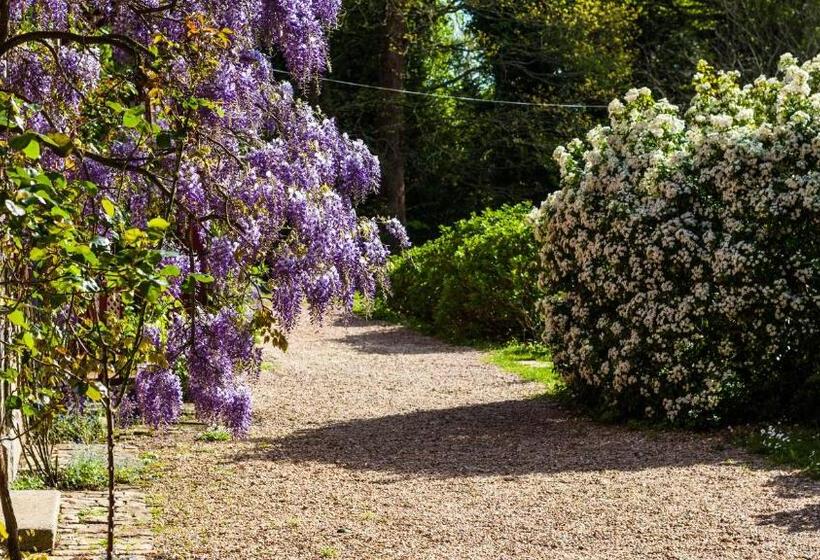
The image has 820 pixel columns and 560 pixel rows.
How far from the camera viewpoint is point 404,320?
1781 cm

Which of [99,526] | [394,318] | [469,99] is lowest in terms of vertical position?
[99,526]

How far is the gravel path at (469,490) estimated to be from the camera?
5.26 metres

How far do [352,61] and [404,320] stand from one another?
7997 mm

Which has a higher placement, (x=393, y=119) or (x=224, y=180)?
(x=393, y=119)

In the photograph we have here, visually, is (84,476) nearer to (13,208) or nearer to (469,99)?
(13,208)

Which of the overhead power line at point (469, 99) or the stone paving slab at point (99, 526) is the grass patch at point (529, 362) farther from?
the overhead power line at point (469, 99)

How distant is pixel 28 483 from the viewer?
20.9ft

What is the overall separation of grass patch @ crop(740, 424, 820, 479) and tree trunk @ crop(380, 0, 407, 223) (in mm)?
15646

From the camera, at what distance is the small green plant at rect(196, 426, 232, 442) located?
805cm

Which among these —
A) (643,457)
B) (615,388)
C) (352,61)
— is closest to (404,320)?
(352,61)

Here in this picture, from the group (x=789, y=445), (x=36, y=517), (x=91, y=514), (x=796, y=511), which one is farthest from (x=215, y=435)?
(x=796, y=511)

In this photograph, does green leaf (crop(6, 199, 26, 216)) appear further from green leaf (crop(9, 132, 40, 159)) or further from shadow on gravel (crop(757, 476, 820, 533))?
shadow on gravel (crop(757, 476, 820, 533))

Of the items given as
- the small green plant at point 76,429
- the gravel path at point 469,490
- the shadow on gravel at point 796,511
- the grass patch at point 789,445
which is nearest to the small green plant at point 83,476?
the gravel path at point 469,490

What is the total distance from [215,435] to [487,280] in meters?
6.71
